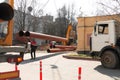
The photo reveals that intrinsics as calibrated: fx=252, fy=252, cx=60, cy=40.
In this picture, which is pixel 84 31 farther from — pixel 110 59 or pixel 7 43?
pixel 7 43

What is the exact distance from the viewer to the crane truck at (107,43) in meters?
14.8

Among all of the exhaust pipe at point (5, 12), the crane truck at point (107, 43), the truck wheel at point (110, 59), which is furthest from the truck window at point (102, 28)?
the exhaust pipe at point (5, 12)

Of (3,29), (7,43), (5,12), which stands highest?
(5,12)

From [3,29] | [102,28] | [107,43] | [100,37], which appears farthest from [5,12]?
[102,28]

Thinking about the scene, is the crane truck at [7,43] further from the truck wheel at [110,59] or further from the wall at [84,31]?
the wall at [84,31]

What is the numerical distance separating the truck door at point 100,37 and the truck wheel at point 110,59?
64cm

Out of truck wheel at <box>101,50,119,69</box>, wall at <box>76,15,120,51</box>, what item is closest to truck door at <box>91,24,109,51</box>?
truck wheel at <box>101,50,119,69</box>

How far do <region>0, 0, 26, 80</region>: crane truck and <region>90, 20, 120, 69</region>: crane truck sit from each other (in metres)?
9.14

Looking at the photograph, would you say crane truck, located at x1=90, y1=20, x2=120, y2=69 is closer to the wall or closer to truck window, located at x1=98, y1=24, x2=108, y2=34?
truck window, located at x1=98, y1=24, x2=108, y2=34

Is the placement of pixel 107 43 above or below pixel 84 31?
below

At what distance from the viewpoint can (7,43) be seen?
6844mm

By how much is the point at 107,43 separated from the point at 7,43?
955cm

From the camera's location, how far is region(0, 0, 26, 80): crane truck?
5.93 metres

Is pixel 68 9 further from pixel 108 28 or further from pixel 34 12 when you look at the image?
pixel 108 28
